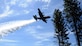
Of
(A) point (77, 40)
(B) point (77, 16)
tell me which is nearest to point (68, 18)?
(B) point (77, 16)

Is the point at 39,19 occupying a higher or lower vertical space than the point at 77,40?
higher

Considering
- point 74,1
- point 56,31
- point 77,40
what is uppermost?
point 74,1

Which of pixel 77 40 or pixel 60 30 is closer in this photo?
pixel 77 40

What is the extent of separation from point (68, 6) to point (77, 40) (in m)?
7.84

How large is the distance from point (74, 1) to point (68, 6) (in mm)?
1632

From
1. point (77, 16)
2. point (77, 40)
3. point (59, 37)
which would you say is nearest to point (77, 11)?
point (77, 16)

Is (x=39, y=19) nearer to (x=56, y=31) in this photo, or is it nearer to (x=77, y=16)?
(x=56, y=31)

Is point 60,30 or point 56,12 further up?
point 56,12

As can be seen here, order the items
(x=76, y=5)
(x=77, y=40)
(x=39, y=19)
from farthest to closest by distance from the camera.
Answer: (x=39, y=19)
(x=76, y=5)
(x=77, y=40)

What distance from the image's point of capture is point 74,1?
56.1 m

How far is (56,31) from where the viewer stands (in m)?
61.3

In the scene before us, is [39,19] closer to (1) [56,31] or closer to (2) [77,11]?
(1) [56,31]

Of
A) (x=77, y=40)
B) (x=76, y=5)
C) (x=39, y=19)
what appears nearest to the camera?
(x=77, y=40)

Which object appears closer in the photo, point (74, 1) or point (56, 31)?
point (74, 1)
